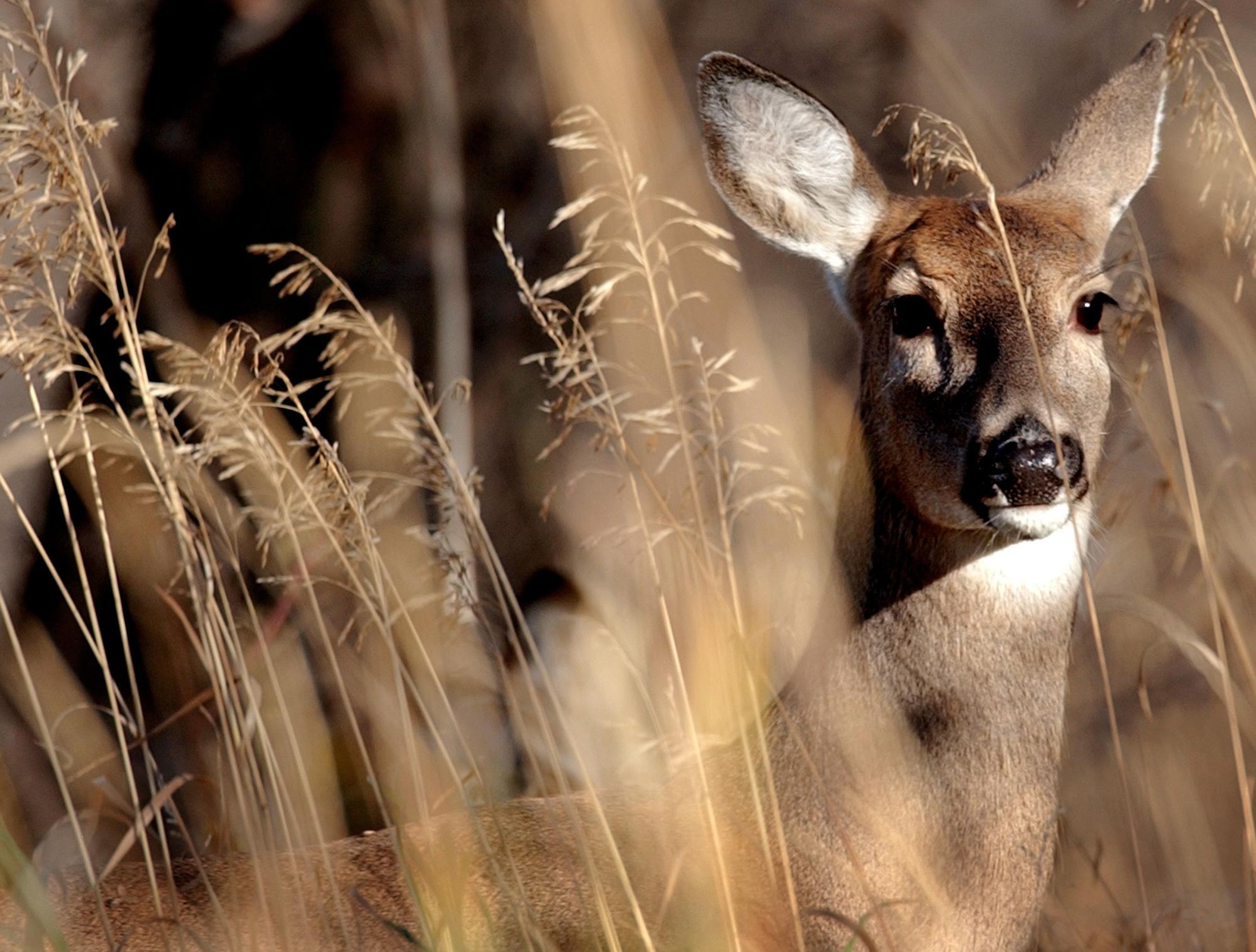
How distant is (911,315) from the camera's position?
301 cm

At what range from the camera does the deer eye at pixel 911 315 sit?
9.80ft

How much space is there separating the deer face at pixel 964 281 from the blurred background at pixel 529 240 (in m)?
0.55

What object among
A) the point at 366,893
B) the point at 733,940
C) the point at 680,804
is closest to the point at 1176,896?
the point at 680,804

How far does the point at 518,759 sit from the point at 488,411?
1605 millimetres

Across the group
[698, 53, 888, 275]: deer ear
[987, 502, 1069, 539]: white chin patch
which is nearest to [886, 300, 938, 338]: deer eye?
[698, 53, 888, 275]: deer ear

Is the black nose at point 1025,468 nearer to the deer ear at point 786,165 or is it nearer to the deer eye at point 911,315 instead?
the deer eye at point 911,315

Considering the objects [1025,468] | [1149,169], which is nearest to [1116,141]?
[1149,169]

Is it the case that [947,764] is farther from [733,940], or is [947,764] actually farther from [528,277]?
[528,277]

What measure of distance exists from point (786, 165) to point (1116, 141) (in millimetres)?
754

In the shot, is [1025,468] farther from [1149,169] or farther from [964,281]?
[1149,169]

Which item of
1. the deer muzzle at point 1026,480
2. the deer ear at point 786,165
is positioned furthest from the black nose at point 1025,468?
the deer ear at point 786,165

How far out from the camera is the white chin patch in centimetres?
259

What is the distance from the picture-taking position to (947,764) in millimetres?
2680

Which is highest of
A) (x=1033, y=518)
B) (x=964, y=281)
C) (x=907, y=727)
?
(x=964, y=281)
